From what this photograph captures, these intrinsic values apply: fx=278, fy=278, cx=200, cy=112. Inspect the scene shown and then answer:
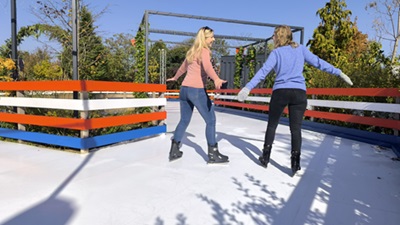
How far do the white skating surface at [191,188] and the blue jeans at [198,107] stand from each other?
Result: 36 cm

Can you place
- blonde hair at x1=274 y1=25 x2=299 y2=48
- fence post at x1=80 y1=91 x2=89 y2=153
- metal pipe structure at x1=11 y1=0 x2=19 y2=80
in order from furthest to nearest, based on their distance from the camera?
metal pipe structure at x1=11 y1=0 x2=19 y2=80 → fence post at x1=80 y1=91 x2=89 y2=153 → blonde hair at x1=274 y1=25 x2=299 y2=48

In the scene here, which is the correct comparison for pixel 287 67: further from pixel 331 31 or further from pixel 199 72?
pixel 331 31

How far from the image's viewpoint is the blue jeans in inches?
125

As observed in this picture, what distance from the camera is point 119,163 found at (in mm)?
3211

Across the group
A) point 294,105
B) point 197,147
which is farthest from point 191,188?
point 197,147

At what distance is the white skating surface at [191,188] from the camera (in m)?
1.91

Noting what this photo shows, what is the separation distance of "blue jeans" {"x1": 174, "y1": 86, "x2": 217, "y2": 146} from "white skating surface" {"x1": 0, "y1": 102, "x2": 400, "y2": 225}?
36 centimetres

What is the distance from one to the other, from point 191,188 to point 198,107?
1043 millimetres

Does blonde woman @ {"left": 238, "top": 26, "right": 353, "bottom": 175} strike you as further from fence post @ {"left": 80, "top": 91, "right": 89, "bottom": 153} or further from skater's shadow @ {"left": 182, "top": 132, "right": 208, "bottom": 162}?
fence post @ {"left": 80, "top": 91, "right": 89, "bottom": 153}

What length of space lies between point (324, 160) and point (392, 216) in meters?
1.60

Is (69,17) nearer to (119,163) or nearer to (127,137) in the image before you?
(127,137)

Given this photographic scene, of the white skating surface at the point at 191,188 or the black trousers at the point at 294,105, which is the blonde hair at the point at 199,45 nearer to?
the black trousers at the point at 294,105

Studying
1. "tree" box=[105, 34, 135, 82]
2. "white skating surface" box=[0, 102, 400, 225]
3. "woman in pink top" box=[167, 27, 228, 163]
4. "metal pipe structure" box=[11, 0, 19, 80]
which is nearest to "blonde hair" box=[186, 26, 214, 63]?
"woman in pink top" box=[167, 27, 228, 163]

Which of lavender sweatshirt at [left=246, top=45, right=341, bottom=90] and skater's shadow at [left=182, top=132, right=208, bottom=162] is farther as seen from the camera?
skater's shadow at [left=182, top=132, right=208, bottom=162]
